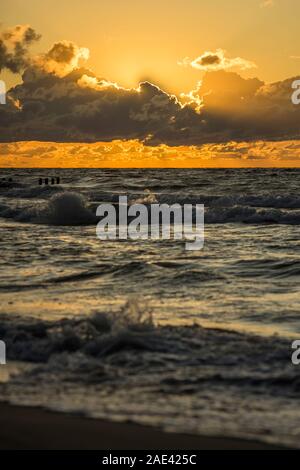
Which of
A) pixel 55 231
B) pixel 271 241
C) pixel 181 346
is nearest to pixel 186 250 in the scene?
pixel 271 241

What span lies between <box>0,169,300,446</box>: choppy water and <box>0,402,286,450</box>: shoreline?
0.15 meters

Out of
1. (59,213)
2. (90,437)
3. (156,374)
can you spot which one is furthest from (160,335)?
(59,213)

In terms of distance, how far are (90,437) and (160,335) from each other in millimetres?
2894

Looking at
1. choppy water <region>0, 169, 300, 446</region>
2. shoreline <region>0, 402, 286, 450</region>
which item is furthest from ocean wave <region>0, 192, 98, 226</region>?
shoreline <region>0, 402, 286, 450</region>

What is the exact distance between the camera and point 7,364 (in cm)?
675

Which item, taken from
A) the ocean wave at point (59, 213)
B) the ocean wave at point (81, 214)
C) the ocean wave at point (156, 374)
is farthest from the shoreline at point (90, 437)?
the ocean wave at point (59, 213)

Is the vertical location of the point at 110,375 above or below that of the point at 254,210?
below

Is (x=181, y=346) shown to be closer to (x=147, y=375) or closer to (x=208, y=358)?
(x=208, y=358)

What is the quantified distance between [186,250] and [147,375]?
1019 cm

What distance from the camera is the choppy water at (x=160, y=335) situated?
18.0 feet

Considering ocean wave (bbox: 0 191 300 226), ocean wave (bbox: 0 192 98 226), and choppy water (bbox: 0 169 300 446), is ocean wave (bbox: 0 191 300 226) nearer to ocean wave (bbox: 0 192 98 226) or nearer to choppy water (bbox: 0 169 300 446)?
ocean wave (bbox: 0 192 98 226)

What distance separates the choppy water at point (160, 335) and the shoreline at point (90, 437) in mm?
150

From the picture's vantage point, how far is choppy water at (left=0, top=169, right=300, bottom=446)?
5496mm

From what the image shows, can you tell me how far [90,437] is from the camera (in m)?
4.86
